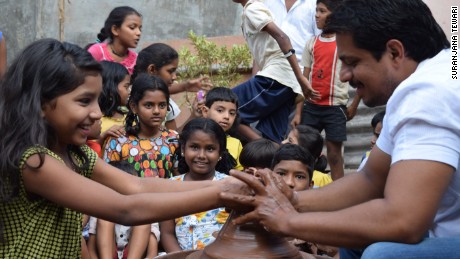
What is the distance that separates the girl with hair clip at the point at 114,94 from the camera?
6.64 m

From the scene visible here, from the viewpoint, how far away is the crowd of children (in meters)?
3.48

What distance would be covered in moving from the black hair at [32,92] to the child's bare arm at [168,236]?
6.59 feet

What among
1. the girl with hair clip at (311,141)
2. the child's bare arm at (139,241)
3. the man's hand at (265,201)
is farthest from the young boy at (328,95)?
the man's hand at (265,201)

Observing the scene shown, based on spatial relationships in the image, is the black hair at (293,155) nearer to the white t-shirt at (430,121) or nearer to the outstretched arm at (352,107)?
the outstretched arm at (352,107)

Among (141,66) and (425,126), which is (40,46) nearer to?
(425,126)

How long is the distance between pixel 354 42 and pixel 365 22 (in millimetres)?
99

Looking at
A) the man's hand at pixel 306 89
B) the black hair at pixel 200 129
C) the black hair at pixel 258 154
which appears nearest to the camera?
the black hair at pixel 200 129

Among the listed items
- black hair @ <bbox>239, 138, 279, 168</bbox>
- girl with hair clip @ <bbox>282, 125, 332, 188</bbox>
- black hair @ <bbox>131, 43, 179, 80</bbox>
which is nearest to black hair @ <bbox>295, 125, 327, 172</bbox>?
girl with hair clip @ <bbox>282, 125, 332, 188</bbox>

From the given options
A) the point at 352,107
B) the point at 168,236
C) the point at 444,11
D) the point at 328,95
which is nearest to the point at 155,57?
the point at 328,95

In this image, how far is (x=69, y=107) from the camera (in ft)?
11.5

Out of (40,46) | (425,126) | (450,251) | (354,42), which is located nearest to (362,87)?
(354,42)

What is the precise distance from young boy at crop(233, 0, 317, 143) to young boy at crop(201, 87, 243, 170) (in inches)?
19.6

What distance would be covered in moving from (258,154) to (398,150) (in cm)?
300

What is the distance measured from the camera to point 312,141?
670 centimetres
